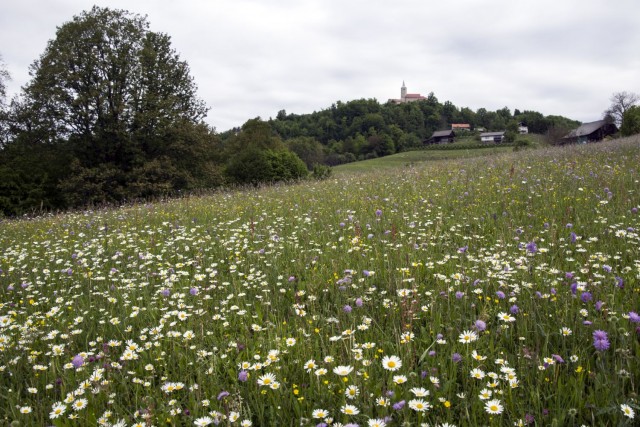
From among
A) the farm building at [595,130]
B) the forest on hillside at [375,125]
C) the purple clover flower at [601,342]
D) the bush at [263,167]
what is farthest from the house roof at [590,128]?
the purple clover flower at [601,342]

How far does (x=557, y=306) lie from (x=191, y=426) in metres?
2.76

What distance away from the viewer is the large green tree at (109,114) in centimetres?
2275

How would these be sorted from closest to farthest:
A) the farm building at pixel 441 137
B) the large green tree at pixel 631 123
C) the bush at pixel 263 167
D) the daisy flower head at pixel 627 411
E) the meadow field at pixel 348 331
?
the daisy flower head at pixel 627 411, the meadow field at pixel 348 331, the bush at pixel 263 167, the large green tree at pixel 631 123, the farm building at pixel 441 137

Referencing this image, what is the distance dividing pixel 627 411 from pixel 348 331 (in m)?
1.45

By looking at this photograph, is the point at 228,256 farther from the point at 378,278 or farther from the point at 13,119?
the point at 13,119

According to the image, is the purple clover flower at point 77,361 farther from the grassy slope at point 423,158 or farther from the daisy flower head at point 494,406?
the grassy slope at point 423,158

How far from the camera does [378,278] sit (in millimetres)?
3895

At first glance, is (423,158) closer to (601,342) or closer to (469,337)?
(469,337)

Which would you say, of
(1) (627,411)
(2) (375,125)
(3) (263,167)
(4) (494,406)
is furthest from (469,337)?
(2) (375,125)

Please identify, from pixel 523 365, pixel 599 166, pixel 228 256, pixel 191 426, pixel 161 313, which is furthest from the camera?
pixel 599 166

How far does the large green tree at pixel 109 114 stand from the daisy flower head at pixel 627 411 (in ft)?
78.4

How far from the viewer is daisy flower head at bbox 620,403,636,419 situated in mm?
1741

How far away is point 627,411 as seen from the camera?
5.84ft

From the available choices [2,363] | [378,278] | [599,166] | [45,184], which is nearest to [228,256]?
[378,278]
